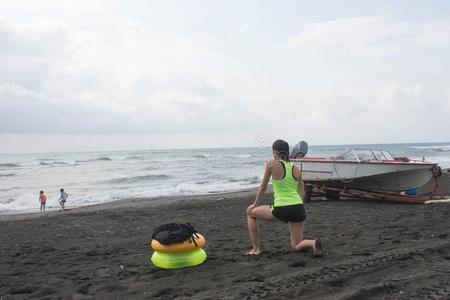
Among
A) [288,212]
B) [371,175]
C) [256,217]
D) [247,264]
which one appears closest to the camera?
[247,264]

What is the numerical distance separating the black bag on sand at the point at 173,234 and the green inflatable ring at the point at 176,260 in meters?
0.15

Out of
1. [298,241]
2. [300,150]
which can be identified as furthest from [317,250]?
[300,150]

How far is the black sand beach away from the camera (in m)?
4.29

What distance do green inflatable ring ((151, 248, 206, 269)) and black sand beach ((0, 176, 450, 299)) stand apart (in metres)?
0.12

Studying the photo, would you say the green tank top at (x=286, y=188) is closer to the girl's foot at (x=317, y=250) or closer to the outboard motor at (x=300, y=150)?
the girl's foot at (x=317, y=250)

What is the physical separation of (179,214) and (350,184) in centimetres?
536

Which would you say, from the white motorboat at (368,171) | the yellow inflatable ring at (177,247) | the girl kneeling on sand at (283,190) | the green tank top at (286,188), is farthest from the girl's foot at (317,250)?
the white motorboat at (368,171)

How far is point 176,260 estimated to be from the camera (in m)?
5.45

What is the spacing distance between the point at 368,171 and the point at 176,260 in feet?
30.0

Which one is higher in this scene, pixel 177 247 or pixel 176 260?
pixel 177 247

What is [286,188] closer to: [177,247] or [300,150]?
[177,247]

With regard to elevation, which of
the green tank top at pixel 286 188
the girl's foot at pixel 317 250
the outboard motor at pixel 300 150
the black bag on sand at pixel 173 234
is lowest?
the girl's foot at pixel 317 250

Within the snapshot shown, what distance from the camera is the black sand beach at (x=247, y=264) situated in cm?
429

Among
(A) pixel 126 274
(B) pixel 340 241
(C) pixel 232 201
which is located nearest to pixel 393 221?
(B) pixel 340 241
